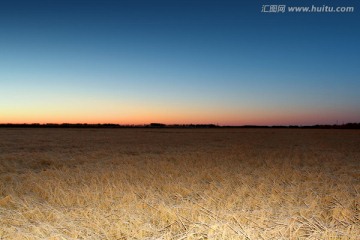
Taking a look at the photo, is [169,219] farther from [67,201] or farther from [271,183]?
[271,183]

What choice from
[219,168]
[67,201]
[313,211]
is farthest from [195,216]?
[219,168]

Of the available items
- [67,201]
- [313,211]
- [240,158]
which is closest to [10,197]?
[67,201]

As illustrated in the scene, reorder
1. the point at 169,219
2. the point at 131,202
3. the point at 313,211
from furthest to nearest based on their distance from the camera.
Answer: the point at 131,202 → the point at 313,211 → the point at 169,219

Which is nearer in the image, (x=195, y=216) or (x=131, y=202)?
(x=195, y=216)

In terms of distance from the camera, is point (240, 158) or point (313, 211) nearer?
point (313, 211)

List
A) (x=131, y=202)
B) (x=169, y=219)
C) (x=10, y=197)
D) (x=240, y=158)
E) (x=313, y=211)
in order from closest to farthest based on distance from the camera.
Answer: (x=169, y=219) → (x=313, y=211) → (x=131, y=202) → (x=10, y=197) → (x=240, y=158)

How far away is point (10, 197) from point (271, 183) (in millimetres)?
6347

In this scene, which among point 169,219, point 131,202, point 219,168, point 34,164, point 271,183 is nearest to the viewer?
point 169,219

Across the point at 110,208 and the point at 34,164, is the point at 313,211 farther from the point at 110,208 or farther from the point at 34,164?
the point at 34,164

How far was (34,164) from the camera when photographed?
543 inches

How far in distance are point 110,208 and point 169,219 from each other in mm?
1342

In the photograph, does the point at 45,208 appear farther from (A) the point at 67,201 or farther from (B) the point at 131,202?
(B) the point at 131,202

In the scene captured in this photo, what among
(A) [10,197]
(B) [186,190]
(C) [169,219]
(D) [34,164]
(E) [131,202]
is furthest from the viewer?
(D) [34,164]

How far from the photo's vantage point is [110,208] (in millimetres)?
6316
